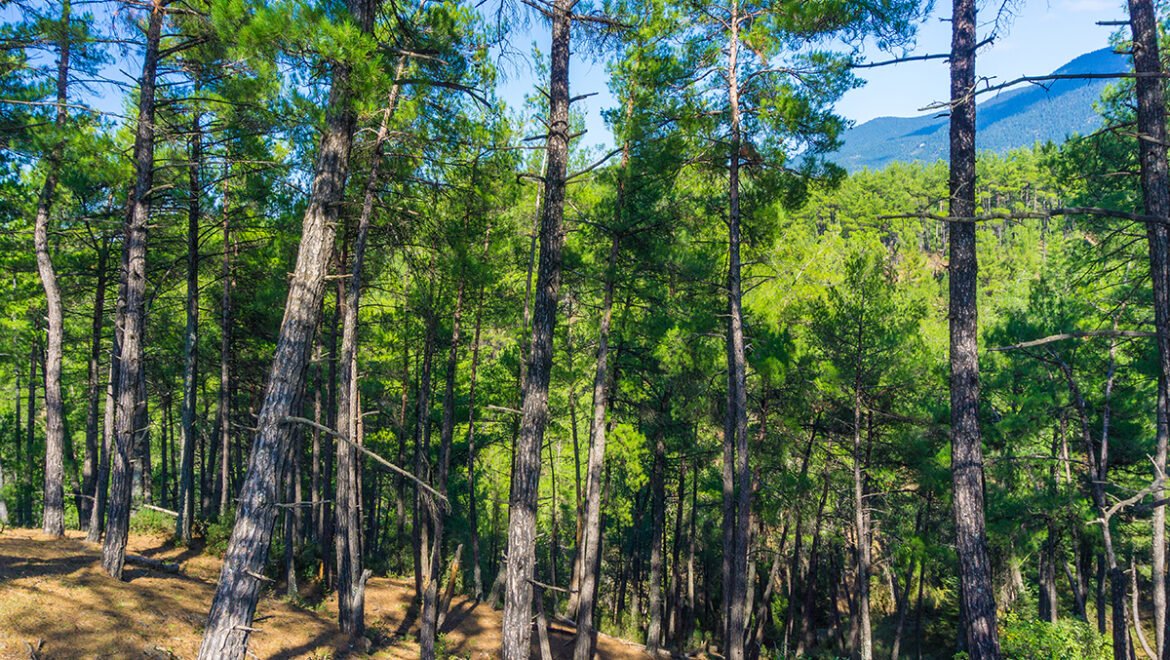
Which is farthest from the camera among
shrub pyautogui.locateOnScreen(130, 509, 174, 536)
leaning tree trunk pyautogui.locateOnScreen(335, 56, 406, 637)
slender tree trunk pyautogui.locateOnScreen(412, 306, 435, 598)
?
shrub pyautogui.locateOnScreen(130, 509, 174, 536)

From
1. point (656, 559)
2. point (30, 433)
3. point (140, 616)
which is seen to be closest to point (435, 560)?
point (140, 616)

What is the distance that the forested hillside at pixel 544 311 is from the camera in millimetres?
6551

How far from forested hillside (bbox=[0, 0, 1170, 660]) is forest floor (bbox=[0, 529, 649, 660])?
113 millimetres

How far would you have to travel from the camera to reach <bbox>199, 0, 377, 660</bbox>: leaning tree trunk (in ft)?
18.4

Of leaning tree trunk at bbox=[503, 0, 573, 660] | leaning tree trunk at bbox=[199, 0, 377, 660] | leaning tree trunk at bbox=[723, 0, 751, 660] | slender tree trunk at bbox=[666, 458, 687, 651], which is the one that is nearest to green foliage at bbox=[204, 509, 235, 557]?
leaning tree trunk at bbox=[199, 0, 377, 660]

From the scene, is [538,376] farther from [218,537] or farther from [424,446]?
[218,537]

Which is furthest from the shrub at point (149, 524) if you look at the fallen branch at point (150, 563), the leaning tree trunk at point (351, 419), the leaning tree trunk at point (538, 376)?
the leaning tree trunk at point (538, 376)

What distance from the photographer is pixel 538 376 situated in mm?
7246

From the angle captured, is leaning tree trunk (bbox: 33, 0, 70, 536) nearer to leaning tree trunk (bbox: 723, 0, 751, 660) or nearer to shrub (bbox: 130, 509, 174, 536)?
shrub (bbox: 130, 509, 174, 536)

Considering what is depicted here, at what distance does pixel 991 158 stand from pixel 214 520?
322 feet

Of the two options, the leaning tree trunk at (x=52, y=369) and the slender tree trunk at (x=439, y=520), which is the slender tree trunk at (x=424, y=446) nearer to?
the slender tree trunk at (x=439, y=520)

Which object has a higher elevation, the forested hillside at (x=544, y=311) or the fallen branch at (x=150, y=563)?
the forested hillside at (x=544, y=311)

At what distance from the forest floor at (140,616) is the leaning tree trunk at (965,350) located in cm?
687

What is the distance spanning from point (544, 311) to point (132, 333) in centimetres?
666
